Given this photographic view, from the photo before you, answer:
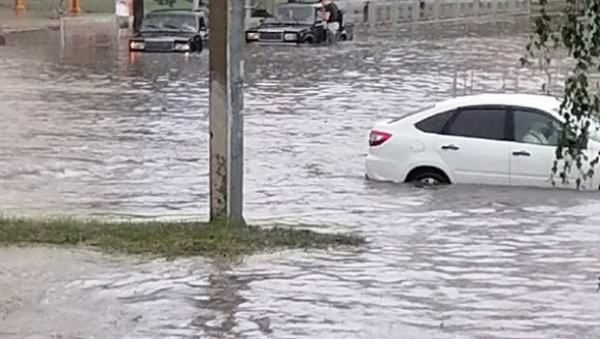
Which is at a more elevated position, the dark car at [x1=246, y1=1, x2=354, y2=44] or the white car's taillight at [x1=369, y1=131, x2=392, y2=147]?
the white car's taillight at [x1=369, y1=131, x2=392, y2=147]

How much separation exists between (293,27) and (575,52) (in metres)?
42.4

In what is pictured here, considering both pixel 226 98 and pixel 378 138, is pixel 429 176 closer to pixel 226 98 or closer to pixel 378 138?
pixel 378 138

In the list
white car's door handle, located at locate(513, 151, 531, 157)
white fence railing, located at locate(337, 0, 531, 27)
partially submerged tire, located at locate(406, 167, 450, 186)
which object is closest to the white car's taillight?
partially submerged tire, located at locate(406, 167, 450, 186)

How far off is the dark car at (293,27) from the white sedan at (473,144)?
94.0 ft

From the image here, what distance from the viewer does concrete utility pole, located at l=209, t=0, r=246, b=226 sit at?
488 inches

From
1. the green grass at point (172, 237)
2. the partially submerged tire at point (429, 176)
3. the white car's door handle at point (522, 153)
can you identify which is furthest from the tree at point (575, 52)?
the partially submerged tire at point (429, 176)

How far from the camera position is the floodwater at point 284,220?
30.9 ft

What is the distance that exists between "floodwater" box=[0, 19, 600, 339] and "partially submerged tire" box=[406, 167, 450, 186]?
38 centimetres

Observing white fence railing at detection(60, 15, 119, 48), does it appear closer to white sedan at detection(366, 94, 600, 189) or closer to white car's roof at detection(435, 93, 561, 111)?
white sedan at detection(366, 94, 600, 189)

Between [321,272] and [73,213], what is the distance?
5379 mm

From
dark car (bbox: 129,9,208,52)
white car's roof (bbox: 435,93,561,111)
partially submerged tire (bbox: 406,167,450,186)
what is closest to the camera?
white car's roof (bbox: 435,93,561,111)

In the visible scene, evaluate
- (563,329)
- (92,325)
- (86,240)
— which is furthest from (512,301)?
(86,240)

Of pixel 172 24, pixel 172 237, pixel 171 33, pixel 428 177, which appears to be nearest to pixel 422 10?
pixel 172 24

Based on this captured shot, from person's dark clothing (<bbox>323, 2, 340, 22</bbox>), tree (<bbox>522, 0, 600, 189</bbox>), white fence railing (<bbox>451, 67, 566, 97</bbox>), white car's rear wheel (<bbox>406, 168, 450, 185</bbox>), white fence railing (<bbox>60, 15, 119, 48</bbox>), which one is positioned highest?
tree (<bbox>522, 0, 600, 189</bbox>)
